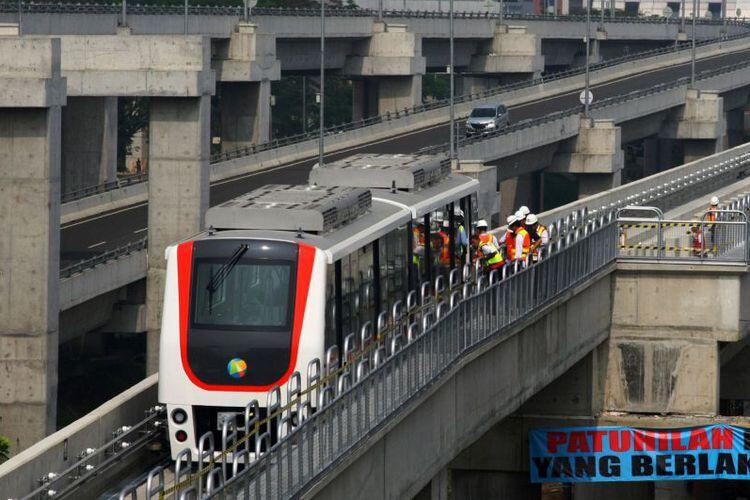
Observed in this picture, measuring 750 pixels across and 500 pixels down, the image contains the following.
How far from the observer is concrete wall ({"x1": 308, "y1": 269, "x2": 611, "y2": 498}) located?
19.9m

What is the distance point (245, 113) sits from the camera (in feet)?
258

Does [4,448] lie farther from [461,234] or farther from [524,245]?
[524,245]

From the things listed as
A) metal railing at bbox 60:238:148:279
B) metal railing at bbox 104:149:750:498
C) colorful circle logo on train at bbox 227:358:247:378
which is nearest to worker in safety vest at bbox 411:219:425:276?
metal railing at bbox 104:149:750:498

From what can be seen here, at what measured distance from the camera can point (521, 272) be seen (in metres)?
28.0

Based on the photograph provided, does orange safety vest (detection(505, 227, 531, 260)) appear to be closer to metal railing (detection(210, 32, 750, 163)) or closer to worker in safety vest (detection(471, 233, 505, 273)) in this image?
worker in safety vest (detection(471, 233, 505, 273))

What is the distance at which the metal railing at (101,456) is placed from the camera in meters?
17.7

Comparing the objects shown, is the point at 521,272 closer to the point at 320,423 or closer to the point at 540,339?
the point at 540,339

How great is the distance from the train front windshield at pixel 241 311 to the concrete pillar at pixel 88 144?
45873mm

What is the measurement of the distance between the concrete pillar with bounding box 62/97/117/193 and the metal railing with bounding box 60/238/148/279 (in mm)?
19491

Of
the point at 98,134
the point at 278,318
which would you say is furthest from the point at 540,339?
the point at 98,134

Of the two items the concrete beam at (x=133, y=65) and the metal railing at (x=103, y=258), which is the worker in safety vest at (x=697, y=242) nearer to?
the concrete beam at (x=133, y=65)

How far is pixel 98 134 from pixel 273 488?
169 feet

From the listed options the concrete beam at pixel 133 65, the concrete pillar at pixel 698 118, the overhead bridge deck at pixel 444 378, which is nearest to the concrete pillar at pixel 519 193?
the concrete pillar at pixel 698 118

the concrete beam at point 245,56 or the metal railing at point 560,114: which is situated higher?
the concrete beam at point 245,56
